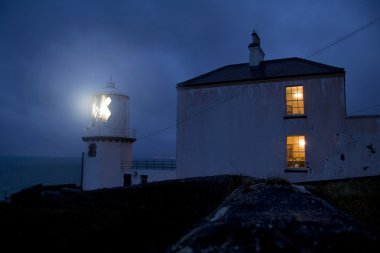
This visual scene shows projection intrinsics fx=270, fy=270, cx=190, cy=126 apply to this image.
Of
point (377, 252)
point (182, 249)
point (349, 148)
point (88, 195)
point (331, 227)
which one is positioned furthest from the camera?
point (349, 148)

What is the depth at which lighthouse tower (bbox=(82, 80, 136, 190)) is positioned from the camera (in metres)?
23.2

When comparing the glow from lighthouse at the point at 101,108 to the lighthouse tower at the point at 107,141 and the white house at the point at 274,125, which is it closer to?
the lighthouse tower at the point at 107,141

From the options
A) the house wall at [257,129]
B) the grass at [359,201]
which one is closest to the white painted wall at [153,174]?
the house wall at [257,129]

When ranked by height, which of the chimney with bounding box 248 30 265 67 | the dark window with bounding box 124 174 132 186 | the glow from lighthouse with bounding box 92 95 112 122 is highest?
the chimney with bounding box 248 30 265 67

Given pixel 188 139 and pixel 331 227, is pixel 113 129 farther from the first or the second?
pixel 331 227

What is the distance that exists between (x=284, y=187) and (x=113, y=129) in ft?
72.3

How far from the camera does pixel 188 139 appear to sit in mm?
15133

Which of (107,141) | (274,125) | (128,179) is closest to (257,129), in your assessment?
(274,125)

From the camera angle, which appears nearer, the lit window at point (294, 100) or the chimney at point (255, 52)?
the lit window at point (294, 100)

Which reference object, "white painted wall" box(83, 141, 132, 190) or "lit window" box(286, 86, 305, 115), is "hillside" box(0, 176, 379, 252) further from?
"white painted wall" box(83, 141, 132, 190)

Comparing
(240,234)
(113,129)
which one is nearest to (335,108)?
(240,234)

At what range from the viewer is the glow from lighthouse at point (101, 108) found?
24.2 meters

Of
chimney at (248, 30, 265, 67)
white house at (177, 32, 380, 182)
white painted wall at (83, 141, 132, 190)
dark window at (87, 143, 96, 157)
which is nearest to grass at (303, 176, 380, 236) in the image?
white house at (177, 32, 380, 182)

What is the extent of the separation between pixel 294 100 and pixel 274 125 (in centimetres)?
160
